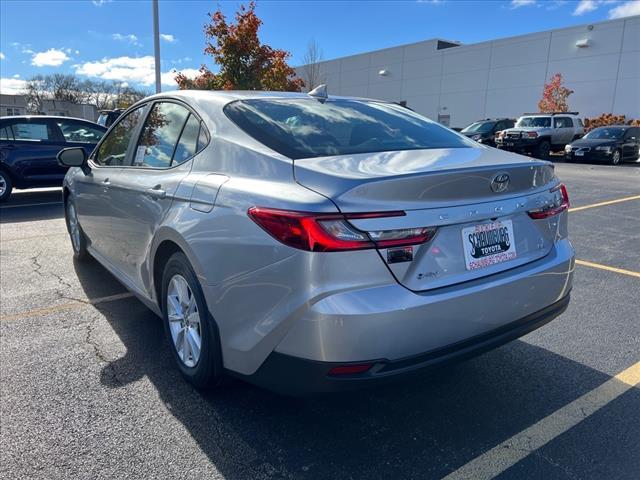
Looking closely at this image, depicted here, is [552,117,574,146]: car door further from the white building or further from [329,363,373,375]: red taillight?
[329,363,373,375]: red taillight

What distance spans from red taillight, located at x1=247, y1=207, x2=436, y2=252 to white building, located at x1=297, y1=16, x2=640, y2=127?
33.4 m

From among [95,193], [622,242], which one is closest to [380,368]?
[95,193]

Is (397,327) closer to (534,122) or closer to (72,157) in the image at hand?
(72,157)

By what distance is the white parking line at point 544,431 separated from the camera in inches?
88.0

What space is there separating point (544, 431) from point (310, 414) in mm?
1174

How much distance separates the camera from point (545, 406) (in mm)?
2744

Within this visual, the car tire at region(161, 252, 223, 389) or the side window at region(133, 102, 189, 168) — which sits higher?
the side window at region(133, 102, 189, 168)

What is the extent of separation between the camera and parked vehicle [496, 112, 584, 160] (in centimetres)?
2120

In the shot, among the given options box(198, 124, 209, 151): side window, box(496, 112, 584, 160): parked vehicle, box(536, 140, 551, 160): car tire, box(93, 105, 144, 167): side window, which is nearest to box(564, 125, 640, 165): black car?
box(536, 140, 551, 160): car tire

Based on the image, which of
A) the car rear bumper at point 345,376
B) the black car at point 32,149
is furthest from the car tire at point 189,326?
the black car at point 32,149

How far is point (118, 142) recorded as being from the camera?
163 inches

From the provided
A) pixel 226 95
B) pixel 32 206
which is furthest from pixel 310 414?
pixel 32 206

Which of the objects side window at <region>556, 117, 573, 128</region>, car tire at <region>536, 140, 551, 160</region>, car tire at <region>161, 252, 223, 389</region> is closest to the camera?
car tire at <region>161, 252, 223, 389</region>

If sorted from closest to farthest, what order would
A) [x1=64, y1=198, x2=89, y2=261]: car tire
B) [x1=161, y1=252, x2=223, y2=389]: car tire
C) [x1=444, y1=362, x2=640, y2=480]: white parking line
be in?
[x1=444, y1=362, x2=640, y2=480]: white parking line → [x1=161, y1=252, x2=223, y2=389]: car tire → [x1=64, y1=198, x2=89, y2=261]: car tire
